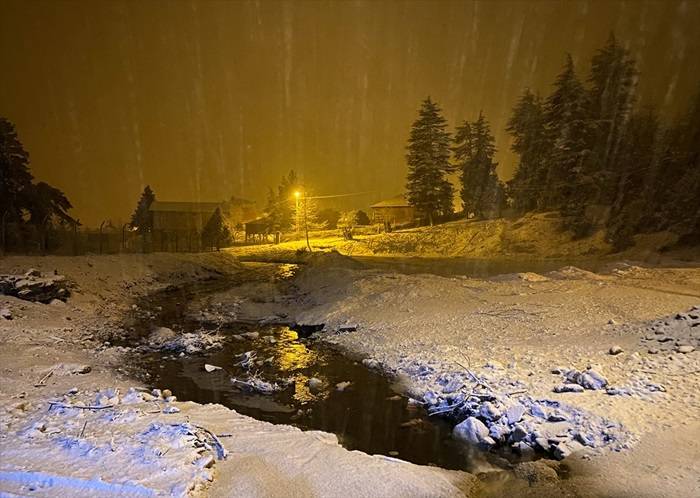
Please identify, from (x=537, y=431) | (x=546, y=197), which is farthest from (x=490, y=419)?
(x=546, y=197)

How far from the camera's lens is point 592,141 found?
46.3 meters

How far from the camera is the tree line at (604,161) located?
3784 cm

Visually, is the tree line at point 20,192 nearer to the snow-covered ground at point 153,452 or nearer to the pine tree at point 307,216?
the snow-covered ground at point 153,452

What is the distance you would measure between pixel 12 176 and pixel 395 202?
158 feet

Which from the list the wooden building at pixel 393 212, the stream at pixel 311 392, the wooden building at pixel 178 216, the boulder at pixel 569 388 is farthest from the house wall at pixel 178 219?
the boulder at pixel 569 388

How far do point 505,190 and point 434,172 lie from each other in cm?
901

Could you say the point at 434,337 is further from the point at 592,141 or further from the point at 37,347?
the point at 592,141

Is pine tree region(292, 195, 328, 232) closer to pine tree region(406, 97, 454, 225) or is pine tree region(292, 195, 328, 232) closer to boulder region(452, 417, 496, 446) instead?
pine tree region(406, 97, 454, 225)

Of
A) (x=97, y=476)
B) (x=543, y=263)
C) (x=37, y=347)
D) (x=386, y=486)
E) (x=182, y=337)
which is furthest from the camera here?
(x=543, y=263)

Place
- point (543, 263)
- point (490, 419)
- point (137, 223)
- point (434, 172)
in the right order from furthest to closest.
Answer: point (137, 223), point (434, 172), point (543, 263), point (490, 419)

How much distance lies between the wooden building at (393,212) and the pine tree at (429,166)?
5970 millimetres

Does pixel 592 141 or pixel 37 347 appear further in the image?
pixel 592 141

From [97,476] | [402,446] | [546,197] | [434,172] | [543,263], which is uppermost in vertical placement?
[434,172]

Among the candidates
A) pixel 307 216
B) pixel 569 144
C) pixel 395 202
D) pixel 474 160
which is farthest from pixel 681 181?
pixel 307 216
